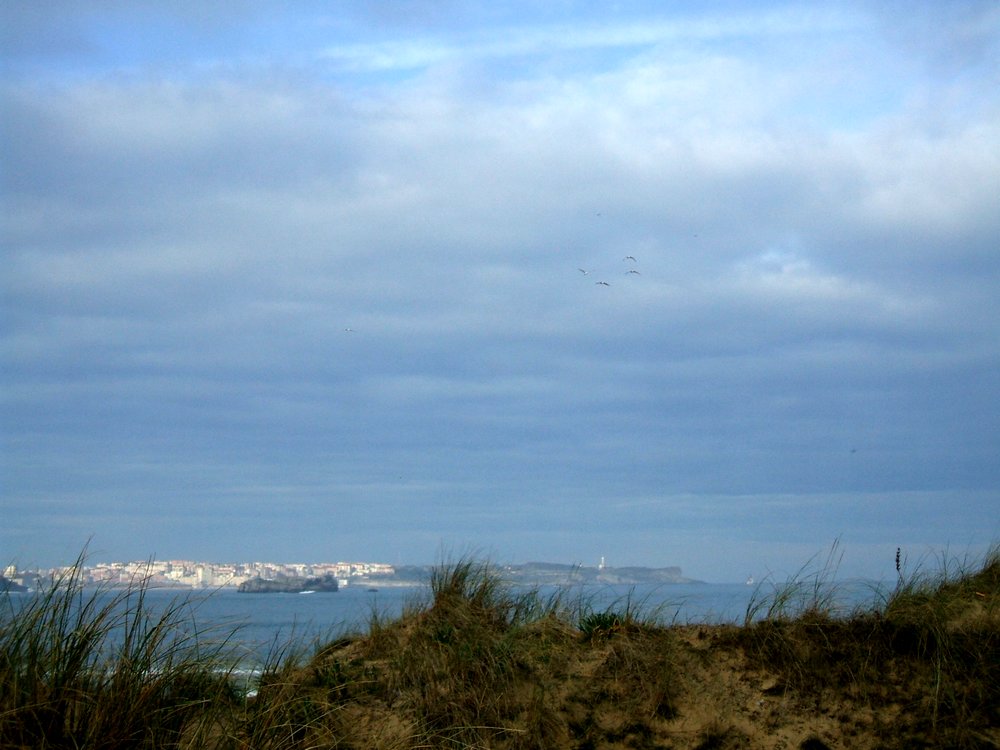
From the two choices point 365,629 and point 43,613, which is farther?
point 365,629

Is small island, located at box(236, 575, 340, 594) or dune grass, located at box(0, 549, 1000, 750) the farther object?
small island, located at box(236, 575, 340, 594)

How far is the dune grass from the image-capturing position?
637 cm

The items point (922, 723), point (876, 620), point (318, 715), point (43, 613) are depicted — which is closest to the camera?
point (43, 613)

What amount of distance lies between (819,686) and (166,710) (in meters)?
5.42

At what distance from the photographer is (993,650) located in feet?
29.3

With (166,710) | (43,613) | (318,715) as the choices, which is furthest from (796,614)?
(43,613)

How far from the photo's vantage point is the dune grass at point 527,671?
20.9 ft

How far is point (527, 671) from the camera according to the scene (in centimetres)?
879

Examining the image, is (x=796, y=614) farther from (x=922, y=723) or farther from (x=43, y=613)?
(x=43, y=613)

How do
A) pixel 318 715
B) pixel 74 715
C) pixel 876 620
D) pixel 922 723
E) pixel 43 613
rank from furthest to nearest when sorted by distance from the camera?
pixel 876 620 → pixel 922 723 → pixel 318 715 → pixel 43 613 → pixel 74 715

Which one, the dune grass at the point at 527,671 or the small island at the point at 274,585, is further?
the small island at the point at 274,585

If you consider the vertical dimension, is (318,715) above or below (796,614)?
below

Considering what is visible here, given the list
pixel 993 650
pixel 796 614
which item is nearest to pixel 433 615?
pixel 796 614

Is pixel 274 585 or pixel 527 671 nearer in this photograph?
pixel 527 671
